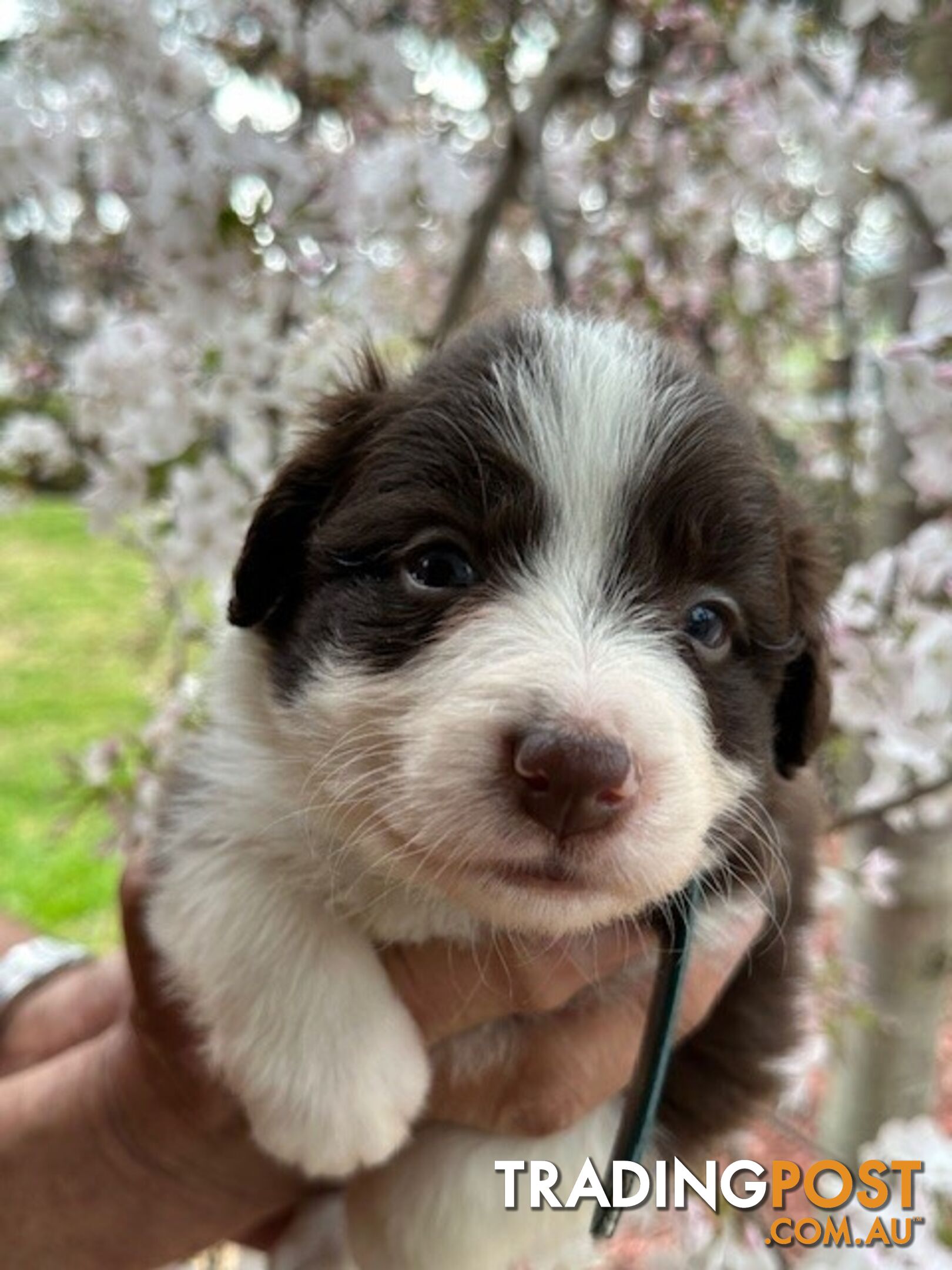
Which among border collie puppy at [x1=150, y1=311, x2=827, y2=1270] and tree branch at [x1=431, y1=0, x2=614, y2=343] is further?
tree branch at [x1=431, y1=0, x2=614, y2=343]

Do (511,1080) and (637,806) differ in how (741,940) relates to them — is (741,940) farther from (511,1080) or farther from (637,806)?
(637,806)

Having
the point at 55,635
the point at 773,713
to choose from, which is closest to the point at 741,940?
the point at 773,713

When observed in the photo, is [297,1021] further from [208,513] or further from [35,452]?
[35,452]

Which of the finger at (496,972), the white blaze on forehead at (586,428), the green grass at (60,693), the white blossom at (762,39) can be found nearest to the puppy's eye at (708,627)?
the white blaze on forehead at (586,428)

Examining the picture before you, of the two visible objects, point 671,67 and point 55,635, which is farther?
point 55,635

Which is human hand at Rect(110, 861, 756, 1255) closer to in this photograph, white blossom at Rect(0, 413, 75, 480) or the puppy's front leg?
the puppy's front leg

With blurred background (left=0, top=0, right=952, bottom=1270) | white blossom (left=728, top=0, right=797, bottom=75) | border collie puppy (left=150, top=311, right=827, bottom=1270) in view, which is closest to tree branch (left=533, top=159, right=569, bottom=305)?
blurred background (left=0, top=0, right=952, bottom=1270)

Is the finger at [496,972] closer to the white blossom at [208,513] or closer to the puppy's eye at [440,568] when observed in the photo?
the puppy's eye at [440,568]
